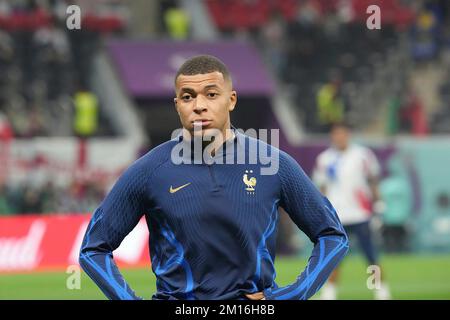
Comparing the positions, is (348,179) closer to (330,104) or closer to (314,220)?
(314,220)

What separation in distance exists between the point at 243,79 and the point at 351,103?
3282 millimetres

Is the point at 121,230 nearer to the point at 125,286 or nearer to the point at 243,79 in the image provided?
the point at 125,286

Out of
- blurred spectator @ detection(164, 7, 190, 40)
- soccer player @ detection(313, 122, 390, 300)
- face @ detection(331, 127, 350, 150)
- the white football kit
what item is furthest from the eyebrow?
blurred spectator @ detection(164, 7, 190, 40)

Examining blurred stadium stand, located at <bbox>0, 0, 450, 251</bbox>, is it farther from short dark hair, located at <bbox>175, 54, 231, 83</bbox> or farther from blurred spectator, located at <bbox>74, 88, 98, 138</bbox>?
short dark hair, located at <bbox>175, 54, 231, 83</bbox>

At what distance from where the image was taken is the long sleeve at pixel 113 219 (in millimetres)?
5090

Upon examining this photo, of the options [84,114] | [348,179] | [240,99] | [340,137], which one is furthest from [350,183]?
[240,99]

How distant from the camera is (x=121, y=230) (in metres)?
5.19

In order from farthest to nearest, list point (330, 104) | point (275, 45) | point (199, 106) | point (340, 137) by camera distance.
A: point (275, 45)
point (330, 104)
point (340, 137)
point (199, 106)

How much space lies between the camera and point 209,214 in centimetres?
508

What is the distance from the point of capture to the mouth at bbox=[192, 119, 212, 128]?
5.02 meters

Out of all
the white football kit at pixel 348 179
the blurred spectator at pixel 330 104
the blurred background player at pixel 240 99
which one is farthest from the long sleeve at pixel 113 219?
the blurred spectator at pixel 330 104

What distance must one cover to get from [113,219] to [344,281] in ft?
46.9

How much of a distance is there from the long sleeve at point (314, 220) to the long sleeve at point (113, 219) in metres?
0.62
